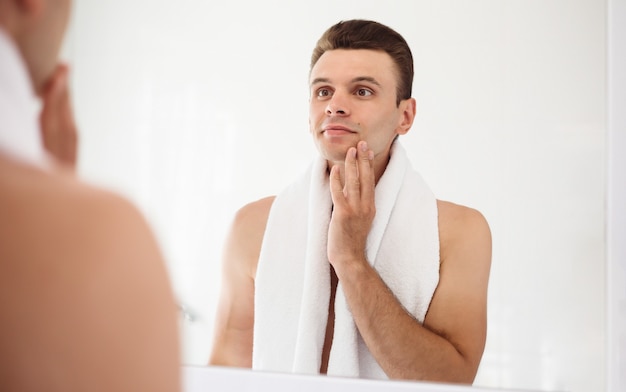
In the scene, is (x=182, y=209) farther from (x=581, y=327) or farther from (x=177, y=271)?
(x=581, y=327)

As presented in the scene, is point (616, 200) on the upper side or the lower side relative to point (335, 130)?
lower

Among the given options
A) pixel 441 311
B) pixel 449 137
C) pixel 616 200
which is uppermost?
pixel 449 137

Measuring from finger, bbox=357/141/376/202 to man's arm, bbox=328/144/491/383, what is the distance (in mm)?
66

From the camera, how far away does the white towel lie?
127 cm

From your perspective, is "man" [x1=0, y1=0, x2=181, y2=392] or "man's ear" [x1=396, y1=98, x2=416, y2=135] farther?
"man's ear" [x1=396, y1=98, x2=416, y2=135]

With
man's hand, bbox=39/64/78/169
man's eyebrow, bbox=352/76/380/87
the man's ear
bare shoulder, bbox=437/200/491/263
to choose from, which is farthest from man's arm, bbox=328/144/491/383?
man's hand, bbox=39/64/78/169

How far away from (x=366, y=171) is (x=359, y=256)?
7.0 inches

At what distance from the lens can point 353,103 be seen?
132cm

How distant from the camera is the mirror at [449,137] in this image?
122cm

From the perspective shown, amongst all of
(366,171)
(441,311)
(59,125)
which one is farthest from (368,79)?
(59,125)

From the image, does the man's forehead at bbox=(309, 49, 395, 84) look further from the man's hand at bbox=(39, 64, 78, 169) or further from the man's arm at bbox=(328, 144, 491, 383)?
the man's hand at bbox=(39, 64, 78, 169)

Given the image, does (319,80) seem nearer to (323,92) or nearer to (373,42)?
(323,92)

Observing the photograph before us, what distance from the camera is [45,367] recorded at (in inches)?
10.4

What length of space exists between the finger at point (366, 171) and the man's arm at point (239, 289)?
0.22 metres
